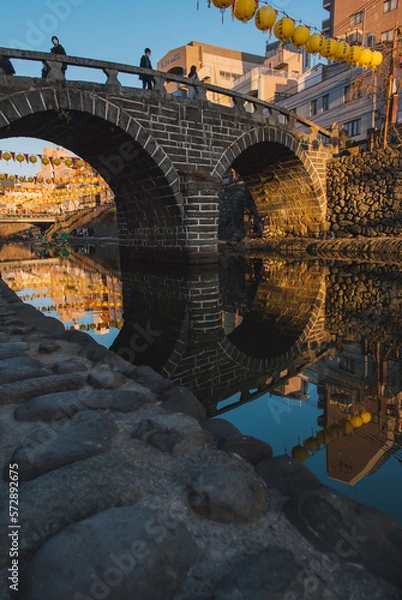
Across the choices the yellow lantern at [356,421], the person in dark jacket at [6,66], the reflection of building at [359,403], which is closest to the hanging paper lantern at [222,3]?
the person in dark jacket at [6,66]

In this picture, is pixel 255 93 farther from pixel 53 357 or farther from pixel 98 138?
pixel 53 357

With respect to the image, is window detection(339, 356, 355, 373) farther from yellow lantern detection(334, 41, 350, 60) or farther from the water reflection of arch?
yellow lantern detection(334, 41, 350, 60)

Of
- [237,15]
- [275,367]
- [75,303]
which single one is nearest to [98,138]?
[237,15]

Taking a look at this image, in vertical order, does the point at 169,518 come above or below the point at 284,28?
below

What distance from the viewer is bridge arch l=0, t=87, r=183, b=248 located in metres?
9.05

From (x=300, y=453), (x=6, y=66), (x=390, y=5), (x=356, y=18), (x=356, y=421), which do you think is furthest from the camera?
(x=356, y=18)

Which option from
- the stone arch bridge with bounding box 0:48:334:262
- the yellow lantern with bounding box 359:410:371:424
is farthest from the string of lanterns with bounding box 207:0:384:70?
the yellow lantern with bounding box 359:410:371:424

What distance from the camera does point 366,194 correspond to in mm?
15109

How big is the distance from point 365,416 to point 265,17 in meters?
10.6

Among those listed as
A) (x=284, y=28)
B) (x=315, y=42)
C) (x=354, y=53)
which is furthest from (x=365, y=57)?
(x=284, y=28)

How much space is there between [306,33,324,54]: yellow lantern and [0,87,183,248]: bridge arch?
5.06 m

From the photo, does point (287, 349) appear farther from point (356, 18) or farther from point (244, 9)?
point (356, 18)

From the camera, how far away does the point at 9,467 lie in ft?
5.13

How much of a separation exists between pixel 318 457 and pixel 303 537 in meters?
0.83
